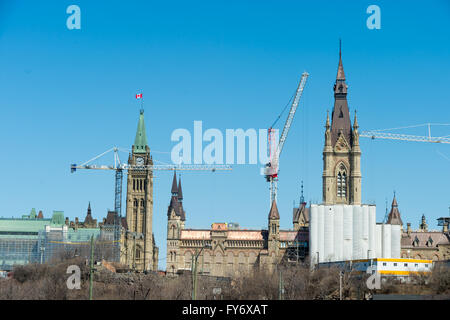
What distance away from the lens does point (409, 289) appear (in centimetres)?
12712

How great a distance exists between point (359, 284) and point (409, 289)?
7787 mm

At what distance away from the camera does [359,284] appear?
431 ft
